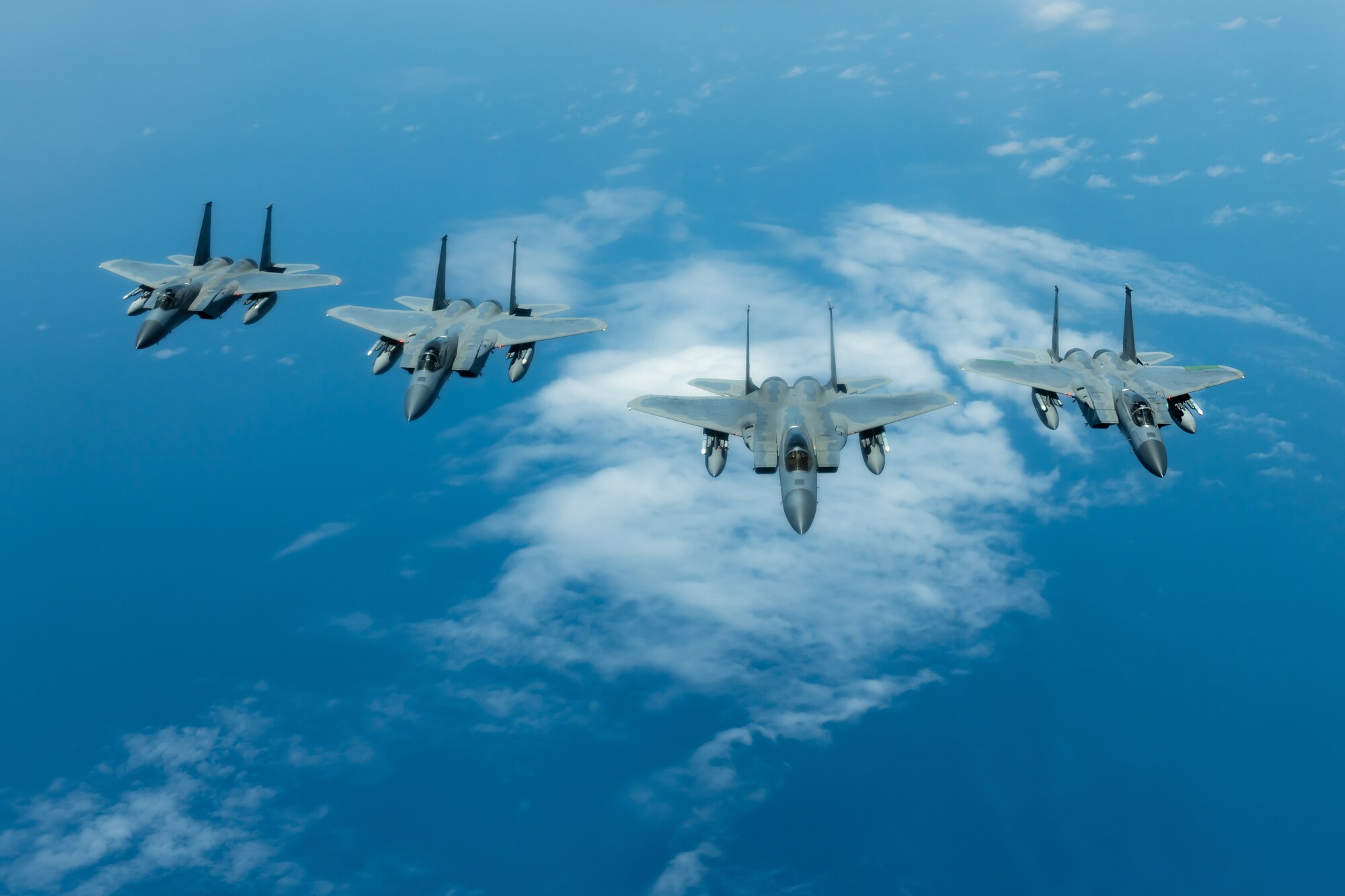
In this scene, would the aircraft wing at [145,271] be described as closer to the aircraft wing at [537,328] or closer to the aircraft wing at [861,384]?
the aircraft wing at [537,328]

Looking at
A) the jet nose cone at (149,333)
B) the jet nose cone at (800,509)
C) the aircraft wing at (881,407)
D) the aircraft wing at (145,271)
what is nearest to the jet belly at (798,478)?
the jet nose cone at (800,509)

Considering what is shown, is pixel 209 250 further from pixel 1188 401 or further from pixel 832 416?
pixel 1188 401

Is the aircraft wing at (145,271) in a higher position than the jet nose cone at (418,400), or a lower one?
higher

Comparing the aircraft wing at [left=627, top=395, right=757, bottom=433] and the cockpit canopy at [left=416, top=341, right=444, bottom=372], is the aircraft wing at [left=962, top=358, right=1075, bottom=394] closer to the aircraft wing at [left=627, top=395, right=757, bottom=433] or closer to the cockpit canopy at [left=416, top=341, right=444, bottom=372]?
the aircraft wing at [left=627, top=395, right=757, bottom=433]

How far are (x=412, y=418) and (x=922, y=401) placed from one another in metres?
21.2

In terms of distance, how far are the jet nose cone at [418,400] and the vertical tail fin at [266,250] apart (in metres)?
14.7

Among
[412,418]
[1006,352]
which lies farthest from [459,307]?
[1006,352]

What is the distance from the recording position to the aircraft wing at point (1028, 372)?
4231 cm

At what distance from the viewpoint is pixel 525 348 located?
151 ft

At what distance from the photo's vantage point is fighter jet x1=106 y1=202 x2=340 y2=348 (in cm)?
4603

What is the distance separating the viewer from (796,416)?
38125 millimetres

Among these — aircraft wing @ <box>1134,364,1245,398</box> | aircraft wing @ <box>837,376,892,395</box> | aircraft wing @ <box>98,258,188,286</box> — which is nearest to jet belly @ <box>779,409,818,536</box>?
aircraft wing @ <box>837,376,892,395</box>

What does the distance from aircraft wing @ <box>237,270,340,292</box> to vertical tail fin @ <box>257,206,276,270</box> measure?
89 centimetres

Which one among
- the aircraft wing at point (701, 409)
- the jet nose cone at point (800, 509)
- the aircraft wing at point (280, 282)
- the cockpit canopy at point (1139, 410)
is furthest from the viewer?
the aircraft wing at point (280, 282)
